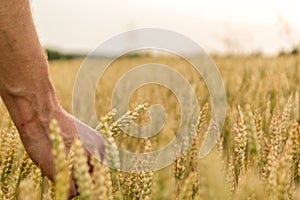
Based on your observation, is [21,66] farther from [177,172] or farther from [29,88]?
[177,172]

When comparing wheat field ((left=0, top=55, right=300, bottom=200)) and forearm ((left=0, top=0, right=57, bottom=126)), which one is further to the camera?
forearm ((left=0, top=0, right=57, bottom=126))

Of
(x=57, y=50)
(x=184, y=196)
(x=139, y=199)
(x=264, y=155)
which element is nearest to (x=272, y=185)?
(x=184, y=196)

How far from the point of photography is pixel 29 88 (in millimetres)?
902

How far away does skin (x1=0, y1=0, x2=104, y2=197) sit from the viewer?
0.88 meters

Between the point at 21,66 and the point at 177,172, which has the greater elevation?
the point at 21,66

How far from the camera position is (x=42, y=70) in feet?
2.99

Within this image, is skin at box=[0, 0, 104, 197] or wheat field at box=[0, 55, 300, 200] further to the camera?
skin at box=[0, 0, 104, 197]

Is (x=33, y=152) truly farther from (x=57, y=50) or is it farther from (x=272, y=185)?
(x=57, y=50)

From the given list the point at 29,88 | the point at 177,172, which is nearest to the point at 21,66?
the point at 29,88

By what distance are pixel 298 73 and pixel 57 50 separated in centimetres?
1224

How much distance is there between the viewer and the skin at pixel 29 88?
88cm

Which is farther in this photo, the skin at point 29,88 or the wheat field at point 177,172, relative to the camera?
the skin at point 29,88

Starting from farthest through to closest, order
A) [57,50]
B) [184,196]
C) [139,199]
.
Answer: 1. [57,50]
2. [139,199]
3. [184,196]

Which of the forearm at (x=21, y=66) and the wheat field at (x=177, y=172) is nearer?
the wheat field at (x=177, y=172)
